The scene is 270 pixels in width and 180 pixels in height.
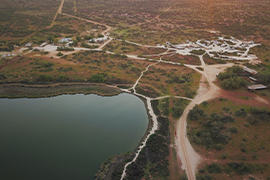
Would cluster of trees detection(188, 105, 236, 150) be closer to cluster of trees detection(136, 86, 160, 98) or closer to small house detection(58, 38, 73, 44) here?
cluster of trees detection(136, 86, 160, 98)

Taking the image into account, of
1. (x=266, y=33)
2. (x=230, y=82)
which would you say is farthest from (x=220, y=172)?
(x=266, y=33)

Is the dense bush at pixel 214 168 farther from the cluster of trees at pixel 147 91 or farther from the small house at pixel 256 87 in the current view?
the small house at pixel 256 87

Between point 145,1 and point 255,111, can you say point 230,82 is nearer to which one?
point 255,111

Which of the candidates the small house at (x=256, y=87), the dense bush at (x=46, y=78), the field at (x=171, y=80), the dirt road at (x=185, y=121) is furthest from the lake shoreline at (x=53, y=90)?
the small house at (x=256, y=87)

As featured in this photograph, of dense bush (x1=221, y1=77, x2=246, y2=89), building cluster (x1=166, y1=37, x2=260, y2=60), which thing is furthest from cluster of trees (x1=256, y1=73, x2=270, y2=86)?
building cluster (x1=166, y1=37, x2=260, y2=60)

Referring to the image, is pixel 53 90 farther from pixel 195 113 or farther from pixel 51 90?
pixel 195 113

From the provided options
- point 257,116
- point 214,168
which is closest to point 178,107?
point 214,168
